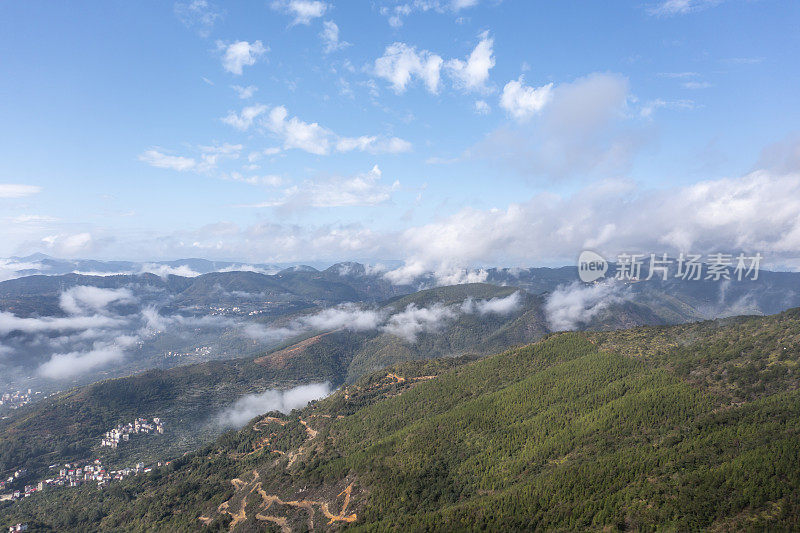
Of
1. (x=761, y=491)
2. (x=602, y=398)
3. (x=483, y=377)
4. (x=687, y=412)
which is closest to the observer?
(x=761, y=491)

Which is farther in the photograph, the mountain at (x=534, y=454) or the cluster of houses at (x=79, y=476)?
the cluster of houses at (x=79, y=476)

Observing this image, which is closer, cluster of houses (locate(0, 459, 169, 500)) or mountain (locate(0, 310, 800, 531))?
mountain (locate(0, 310, 800, 531))

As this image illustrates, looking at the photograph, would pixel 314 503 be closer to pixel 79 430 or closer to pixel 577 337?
pixel 577 337

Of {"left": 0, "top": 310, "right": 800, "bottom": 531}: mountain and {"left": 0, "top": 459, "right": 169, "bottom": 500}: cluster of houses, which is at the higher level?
{"left": 0, "top": 310, "right": 800, "bottom": 531}: mountain

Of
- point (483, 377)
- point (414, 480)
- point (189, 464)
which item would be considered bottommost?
point (189, 464)

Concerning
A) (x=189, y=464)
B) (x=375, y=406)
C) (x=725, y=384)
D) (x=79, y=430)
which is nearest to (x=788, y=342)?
(x=725, y=384)

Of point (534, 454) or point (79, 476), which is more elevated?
point (534, 454)

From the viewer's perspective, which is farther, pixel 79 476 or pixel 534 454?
pixel 79 476

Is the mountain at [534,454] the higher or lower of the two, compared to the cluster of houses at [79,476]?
higher
